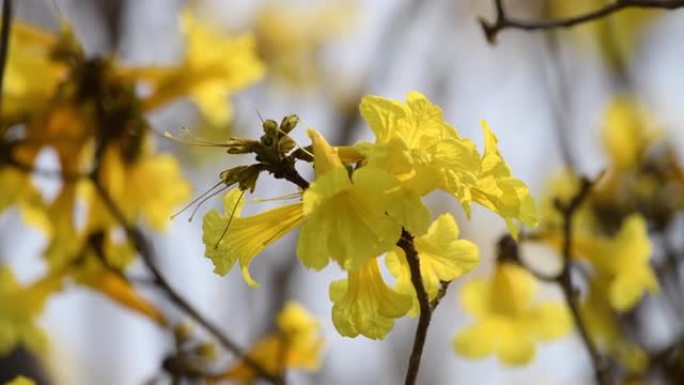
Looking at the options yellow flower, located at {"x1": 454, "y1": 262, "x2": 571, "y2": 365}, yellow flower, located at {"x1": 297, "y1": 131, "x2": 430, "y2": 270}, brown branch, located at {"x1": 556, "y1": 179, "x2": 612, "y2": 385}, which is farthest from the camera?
yellow flower, located at {"x1": 454, "y1": 262, "x2": 571, "y2": 365}

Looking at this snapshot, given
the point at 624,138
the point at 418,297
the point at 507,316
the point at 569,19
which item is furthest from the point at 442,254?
the point at 624,138

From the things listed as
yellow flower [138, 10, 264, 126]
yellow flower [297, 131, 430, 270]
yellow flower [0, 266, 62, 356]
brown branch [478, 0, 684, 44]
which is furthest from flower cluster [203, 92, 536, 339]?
yellow flower [138, 10, 264, 126]

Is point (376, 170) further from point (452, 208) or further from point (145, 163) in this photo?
point (452, 208)

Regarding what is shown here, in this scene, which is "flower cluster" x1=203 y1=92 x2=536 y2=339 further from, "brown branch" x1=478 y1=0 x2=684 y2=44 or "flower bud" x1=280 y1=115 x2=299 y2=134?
"brown branch" x1=478 y1=0 x2=684 y2=44

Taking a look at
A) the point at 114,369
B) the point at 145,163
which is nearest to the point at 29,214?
the point at 145,163

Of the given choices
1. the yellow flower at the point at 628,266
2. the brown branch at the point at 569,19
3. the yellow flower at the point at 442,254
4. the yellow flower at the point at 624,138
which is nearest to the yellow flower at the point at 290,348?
the yellow flower at the point at 628,266
